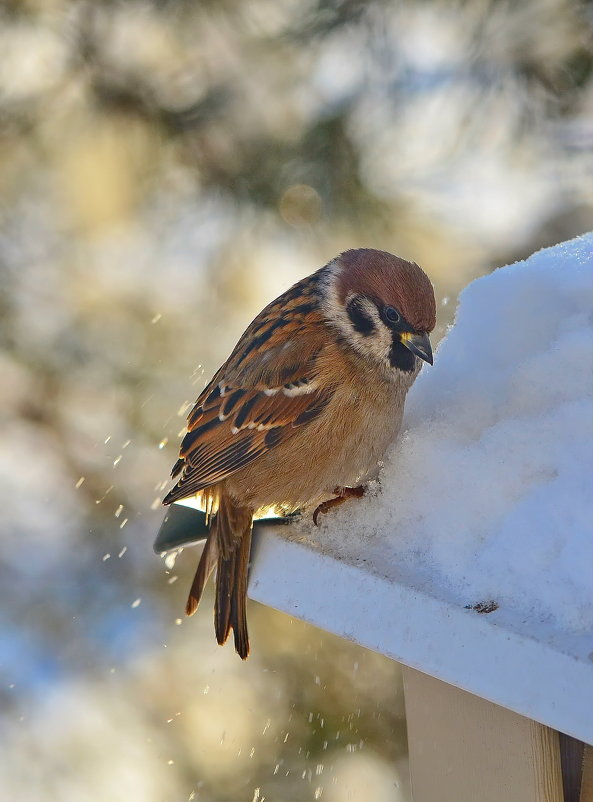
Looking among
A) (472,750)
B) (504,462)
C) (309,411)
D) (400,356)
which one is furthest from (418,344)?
(472,750)

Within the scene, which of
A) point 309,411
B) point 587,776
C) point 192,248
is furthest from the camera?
point 192,248

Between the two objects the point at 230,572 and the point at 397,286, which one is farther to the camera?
the point at 397,286

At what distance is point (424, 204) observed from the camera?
2643 mm

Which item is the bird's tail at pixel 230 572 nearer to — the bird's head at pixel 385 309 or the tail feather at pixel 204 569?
the tail feather at pixel 204 569

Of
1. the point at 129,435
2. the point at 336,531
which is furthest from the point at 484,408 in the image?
the point at 129,435

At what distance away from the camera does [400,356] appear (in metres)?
1.61

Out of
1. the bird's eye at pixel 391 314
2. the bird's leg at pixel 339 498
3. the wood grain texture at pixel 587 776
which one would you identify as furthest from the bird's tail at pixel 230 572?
the wood grain texture at pixel 587 776

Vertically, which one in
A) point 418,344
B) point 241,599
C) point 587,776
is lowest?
point 587,776

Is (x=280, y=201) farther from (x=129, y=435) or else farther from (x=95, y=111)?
(x=129, y=435)

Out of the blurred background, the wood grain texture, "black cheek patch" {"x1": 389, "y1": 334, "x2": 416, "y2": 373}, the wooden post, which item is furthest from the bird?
the blurred background

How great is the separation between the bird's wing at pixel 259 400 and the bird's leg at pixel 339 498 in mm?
139

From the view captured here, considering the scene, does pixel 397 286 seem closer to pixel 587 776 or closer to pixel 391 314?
pixel 391 314

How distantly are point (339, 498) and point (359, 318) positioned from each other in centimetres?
35

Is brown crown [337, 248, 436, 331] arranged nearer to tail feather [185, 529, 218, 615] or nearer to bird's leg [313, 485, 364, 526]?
bird's leg [313, 485, 364, 526]
